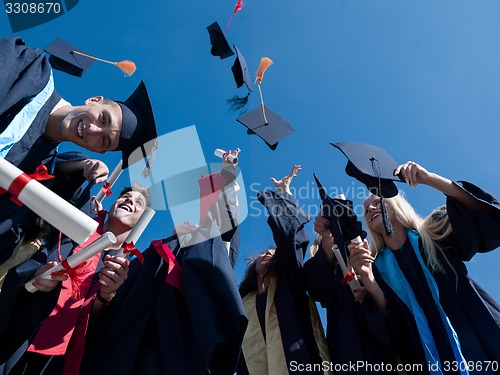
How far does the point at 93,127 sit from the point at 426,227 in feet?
8.02

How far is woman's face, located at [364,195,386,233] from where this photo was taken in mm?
3373

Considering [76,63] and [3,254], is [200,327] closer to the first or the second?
[3,254]

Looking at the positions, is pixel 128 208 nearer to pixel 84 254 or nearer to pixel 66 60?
pixel 84 254

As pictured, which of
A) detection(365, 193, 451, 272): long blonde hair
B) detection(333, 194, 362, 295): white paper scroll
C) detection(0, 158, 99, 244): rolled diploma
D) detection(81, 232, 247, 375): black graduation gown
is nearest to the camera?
detection(0, 158, 99, 244): rolled diploma

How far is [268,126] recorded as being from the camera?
391cm

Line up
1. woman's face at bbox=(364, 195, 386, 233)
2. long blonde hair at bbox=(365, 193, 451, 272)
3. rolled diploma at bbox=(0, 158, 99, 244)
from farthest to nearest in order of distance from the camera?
woman's face at bbox=(364, 195, 386, 233) < long blonde hair at bbox=(365, 193, 451, 272) < rolled diploma at bbox=(0, 158, 99, 244)

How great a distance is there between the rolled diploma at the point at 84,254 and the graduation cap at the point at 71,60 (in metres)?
2.03

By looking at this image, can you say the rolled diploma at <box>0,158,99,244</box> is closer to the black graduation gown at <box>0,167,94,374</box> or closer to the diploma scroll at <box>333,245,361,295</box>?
the black graduation gown at <box>0,167,94,374</box>


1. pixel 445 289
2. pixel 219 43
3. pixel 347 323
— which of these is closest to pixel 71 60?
pixel 219 43

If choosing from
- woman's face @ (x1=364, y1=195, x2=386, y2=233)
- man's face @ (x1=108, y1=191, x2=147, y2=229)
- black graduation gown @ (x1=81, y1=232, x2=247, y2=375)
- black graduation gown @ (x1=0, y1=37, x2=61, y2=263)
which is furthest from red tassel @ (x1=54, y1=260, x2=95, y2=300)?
woman's face @ (x1=364, y1=195, x2=386, y2=233)

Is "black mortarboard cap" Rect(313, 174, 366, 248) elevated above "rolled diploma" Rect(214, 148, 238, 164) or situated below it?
below

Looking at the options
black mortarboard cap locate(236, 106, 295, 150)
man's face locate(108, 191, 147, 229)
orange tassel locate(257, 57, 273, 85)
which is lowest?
man's face locate(108, 191, 147, 229)

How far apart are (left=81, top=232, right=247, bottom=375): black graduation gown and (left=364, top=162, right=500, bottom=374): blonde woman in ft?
3.89

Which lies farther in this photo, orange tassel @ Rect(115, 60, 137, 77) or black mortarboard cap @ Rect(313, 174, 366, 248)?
orange tassel @ Rect(115, 60, 137, 77)
